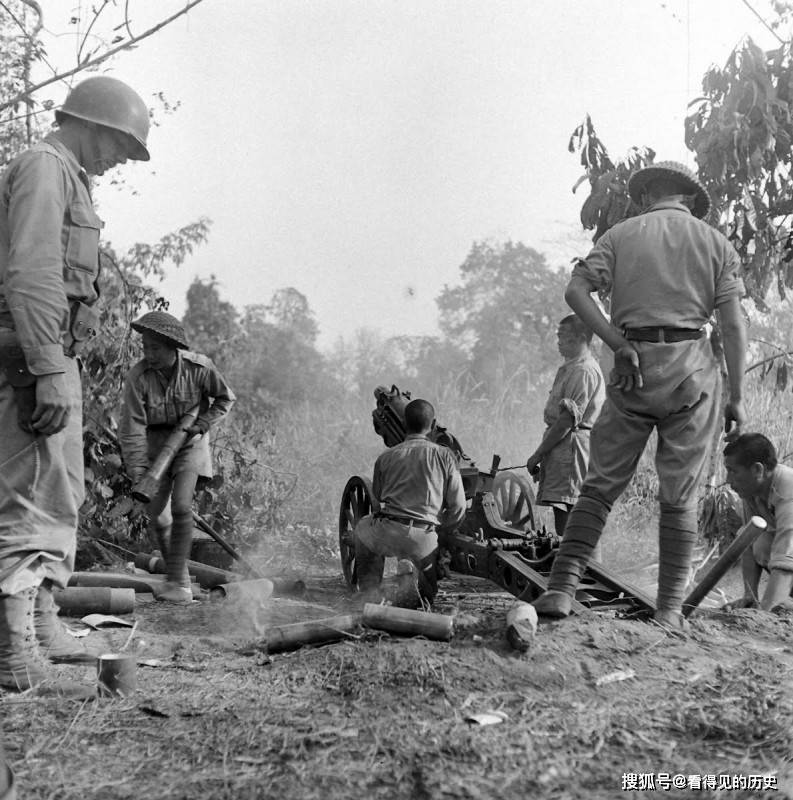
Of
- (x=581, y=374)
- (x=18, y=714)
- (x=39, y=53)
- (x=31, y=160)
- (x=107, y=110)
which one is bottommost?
(x=18, y=714)

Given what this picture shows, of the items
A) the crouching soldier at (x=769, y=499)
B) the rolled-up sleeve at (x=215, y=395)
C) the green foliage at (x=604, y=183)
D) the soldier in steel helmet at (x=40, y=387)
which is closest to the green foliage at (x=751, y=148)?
the green foliage at (x=604, y=183)

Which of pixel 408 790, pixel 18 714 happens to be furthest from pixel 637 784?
pixel 18 714

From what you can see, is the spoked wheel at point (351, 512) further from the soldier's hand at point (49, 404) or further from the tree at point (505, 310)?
the tree at point (505, 310)

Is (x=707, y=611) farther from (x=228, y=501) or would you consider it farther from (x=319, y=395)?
(x=319, y=395)

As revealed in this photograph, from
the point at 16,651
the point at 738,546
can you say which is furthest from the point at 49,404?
the point at 738,546

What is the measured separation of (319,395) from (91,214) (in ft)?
70.4

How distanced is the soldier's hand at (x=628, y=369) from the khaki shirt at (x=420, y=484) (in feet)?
5.61

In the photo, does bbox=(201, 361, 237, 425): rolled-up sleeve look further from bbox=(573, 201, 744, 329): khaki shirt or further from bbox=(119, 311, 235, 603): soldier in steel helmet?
bbox=(573, 201, 744, 329): khaki shirt

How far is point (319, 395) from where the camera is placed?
81.4ft

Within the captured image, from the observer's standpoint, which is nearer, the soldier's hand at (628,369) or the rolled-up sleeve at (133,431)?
the soldier's hand at (628,369)

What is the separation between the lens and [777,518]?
469 cm

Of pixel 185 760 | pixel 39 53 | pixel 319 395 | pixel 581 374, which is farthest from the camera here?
pixel 319 395

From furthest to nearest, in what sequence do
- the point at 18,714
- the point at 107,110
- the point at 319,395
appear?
the point at 319,395 → the point at 107,110 → the point at 18,714

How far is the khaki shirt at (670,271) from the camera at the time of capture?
395cm
